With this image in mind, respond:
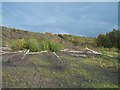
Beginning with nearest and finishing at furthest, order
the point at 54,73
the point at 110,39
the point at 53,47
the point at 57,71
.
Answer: the point at 54,73 → the point at 57,71 → the point at 53,47 → the point at 110,39

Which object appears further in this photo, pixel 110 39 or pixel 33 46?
pixel 110 39

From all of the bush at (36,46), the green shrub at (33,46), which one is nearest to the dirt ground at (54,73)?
the green shrub at (33,46)

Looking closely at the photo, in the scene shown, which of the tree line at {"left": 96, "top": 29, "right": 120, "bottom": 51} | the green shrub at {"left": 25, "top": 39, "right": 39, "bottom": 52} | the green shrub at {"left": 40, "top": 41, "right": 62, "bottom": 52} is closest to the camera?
the green shrub at {"left": 25, "top": 39, "right": 39, "bottom": 52}

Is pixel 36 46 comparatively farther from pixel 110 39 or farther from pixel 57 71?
pixel 110 39

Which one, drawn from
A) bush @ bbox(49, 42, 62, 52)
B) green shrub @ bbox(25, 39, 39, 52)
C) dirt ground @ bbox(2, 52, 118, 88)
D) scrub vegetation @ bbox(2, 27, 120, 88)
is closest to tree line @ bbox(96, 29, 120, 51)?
bush @ bbox(49, 42, 62, 52)

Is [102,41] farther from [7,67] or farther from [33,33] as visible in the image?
[7,67]

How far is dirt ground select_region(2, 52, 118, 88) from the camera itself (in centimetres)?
619

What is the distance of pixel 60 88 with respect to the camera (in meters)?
6.04

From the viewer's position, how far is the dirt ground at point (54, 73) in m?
6.19

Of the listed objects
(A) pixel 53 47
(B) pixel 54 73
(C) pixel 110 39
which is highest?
(C) pixel 110 39

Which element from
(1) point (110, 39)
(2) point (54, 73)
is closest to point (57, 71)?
(2) point (54, 73)

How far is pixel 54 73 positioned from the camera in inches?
266

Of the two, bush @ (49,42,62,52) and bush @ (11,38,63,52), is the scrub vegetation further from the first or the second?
bush @ (49,42,62,52)

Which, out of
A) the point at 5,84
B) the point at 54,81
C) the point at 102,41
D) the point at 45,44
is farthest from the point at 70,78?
the point at 102,41
